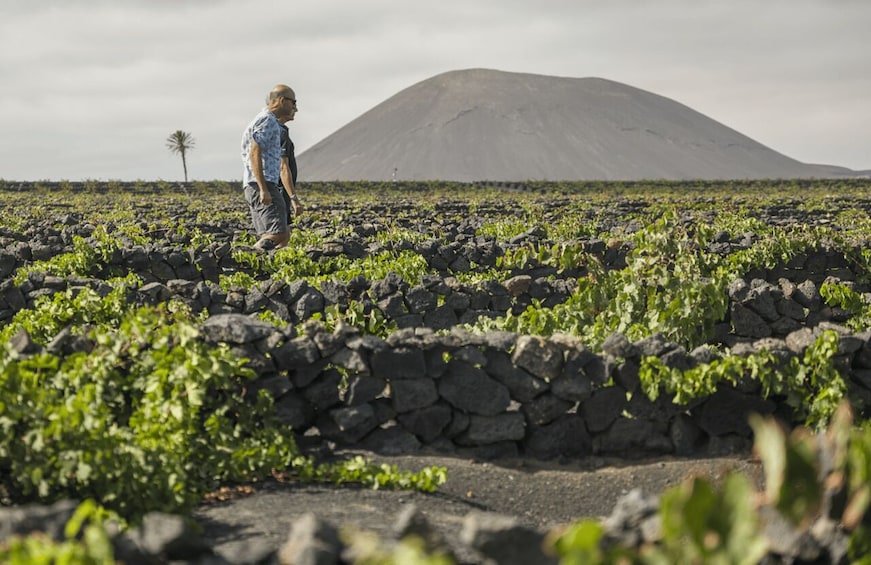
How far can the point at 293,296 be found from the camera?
11.8 metres

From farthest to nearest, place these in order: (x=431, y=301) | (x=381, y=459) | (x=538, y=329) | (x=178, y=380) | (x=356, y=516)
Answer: (x=431, y=301) < (x=538, y=329) < (x=381, y=459) < (x=178, y=380) < (x=356, y=516)

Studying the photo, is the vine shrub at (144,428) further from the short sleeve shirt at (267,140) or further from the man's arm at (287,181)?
the man's arm at (287,181)

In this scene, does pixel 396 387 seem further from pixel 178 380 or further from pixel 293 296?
pixel 293 296

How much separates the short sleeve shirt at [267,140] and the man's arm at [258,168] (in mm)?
74

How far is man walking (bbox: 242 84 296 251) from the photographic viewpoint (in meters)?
11.9

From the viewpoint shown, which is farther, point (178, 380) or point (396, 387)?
point (396, 387)

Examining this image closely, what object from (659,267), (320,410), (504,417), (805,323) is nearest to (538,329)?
(659,267)

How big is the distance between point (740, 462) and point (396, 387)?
2.80 m

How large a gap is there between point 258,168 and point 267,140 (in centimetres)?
39

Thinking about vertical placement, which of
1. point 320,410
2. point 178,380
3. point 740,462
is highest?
point 178,380

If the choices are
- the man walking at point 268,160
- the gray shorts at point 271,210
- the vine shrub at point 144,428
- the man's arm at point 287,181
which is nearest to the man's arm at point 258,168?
the man walking at point 268,160

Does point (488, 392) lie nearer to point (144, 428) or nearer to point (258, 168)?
point (144, 428)

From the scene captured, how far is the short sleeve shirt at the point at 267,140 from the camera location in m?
11.9

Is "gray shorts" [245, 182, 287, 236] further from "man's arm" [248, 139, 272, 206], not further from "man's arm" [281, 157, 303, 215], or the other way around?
"man's arm" [248, 139, 272, 206]
